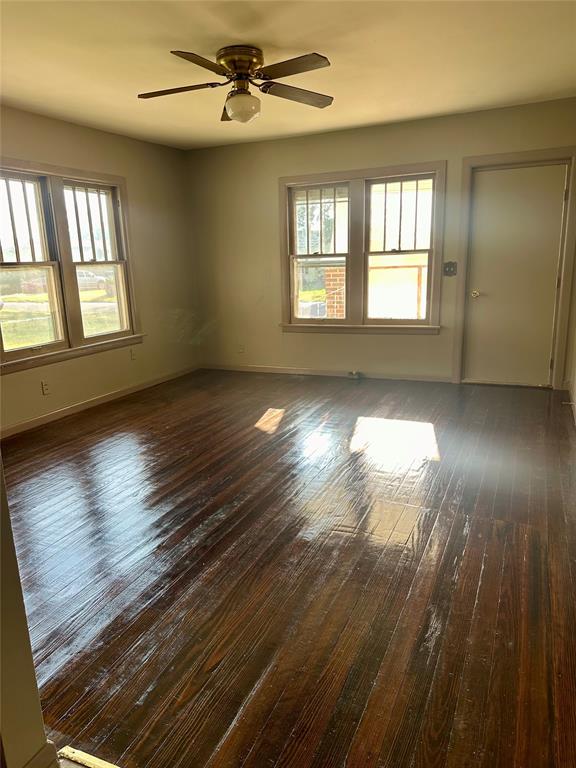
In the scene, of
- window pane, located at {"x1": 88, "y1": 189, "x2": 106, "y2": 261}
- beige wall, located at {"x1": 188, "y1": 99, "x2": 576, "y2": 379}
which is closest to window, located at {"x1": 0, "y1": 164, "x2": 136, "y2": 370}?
window pane, located at {"x1": 88, "y1": 189, "x2": 106, "y2": 261}

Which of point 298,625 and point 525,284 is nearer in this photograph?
point 298,625

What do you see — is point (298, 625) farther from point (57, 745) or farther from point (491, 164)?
point (491, 164)

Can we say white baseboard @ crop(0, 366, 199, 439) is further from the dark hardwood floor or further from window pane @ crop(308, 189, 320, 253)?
window pane @ crop(308, 189, 320, 253)

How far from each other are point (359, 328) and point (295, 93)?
3.01m

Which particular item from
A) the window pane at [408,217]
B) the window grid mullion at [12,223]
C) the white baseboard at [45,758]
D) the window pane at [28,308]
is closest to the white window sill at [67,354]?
the window pane at [28,308]

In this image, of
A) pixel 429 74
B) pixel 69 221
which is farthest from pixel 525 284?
pixel 69 221

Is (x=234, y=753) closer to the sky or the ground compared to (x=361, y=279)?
closer to the ground

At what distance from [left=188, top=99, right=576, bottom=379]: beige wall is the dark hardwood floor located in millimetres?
1900

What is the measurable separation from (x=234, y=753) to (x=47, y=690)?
2.34 feet

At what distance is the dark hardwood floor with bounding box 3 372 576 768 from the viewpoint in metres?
1.54

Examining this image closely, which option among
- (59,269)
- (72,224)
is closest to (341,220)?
(72,224)

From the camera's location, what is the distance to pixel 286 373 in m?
6.40

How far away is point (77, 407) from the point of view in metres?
5.03

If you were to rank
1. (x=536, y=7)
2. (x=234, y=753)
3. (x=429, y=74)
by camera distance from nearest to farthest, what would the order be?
(x=234, y=753)
(x=536, y=7)
(x=429, y=74)
